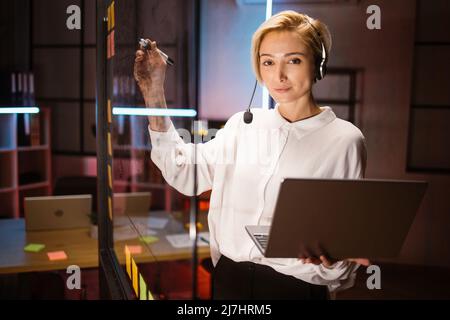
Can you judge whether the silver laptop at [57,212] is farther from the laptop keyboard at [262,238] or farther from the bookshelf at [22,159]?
the laptop keyboard at [262,238]

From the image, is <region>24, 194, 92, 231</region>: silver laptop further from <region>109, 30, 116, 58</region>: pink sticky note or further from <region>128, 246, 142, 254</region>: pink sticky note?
<region>109, 30, 116, 58</region>: pink sticky note

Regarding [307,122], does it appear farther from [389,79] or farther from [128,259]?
[128,259]

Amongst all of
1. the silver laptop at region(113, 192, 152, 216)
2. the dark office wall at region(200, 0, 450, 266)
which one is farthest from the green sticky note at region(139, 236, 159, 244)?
the dark office wall at region(200, 0, 450, 266)

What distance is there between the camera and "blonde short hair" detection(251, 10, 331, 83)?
1.20 m

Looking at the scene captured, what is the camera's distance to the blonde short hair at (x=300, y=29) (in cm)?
120

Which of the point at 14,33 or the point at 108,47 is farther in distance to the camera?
the point at 14,33

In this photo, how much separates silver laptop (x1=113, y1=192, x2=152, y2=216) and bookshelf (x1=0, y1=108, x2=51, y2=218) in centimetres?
46

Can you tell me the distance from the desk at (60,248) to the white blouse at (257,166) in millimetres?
358

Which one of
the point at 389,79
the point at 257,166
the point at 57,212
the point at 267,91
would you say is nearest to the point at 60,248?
the point at 57,212

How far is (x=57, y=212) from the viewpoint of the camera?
2.16m

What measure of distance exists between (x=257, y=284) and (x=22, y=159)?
1.32 metres
